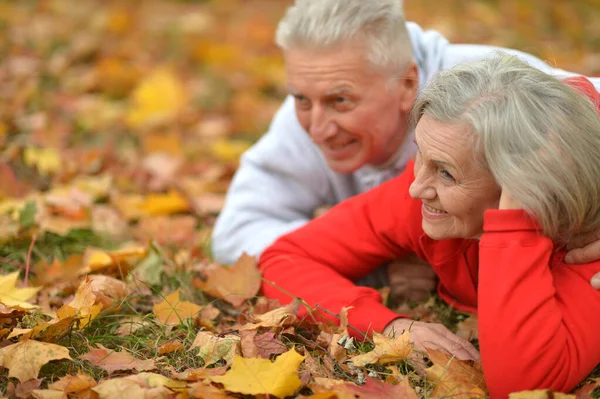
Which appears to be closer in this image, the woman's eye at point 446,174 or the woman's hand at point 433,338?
the woman's eye at point 446,174

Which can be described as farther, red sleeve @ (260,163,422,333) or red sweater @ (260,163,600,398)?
red sleeve @ (260,163,422,333)

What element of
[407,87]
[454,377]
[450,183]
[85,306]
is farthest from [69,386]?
[407,87]

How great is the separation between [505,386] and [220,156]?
2.79 meters

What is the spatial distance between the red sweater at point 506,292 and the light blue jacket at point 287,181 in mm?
604

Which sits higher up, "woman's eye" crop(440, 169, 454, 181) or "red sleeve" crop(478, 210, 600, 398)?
"woman's eye" crop(440, 169, 454, 181)

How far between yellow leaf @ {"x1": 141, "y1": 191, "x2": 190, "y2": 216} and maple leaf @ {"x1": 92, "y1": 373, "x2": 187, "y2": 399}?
1.67m

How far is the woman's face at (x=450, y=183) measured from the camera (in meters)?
2.04

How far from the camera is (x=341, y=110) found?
9.33 feet

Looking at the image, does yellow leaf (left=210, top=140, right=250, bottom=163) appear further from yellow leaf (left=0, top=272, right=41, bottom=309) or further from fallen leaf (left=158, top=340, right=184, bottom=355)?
fallen leaf (left=158, top=340, right=184, bottom=355)

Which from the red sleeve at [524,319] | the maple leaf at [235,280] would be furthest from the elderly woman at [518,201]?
the maple leaf at [235,280]

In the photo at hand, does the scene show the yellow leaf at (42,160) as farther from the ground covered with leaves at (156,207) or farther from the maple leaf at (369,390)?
the maple leaf at (369,390)

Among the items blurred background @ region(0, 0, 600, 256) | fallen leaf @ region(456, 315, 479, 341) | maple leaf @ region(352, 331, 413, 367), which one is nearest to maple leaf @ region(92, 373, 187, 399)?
maple leaf @ region(352, 331, 413, 367)

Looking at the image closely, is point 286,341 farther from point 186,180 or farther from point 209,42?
point 209,42

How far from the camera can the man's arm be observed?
320 cm
